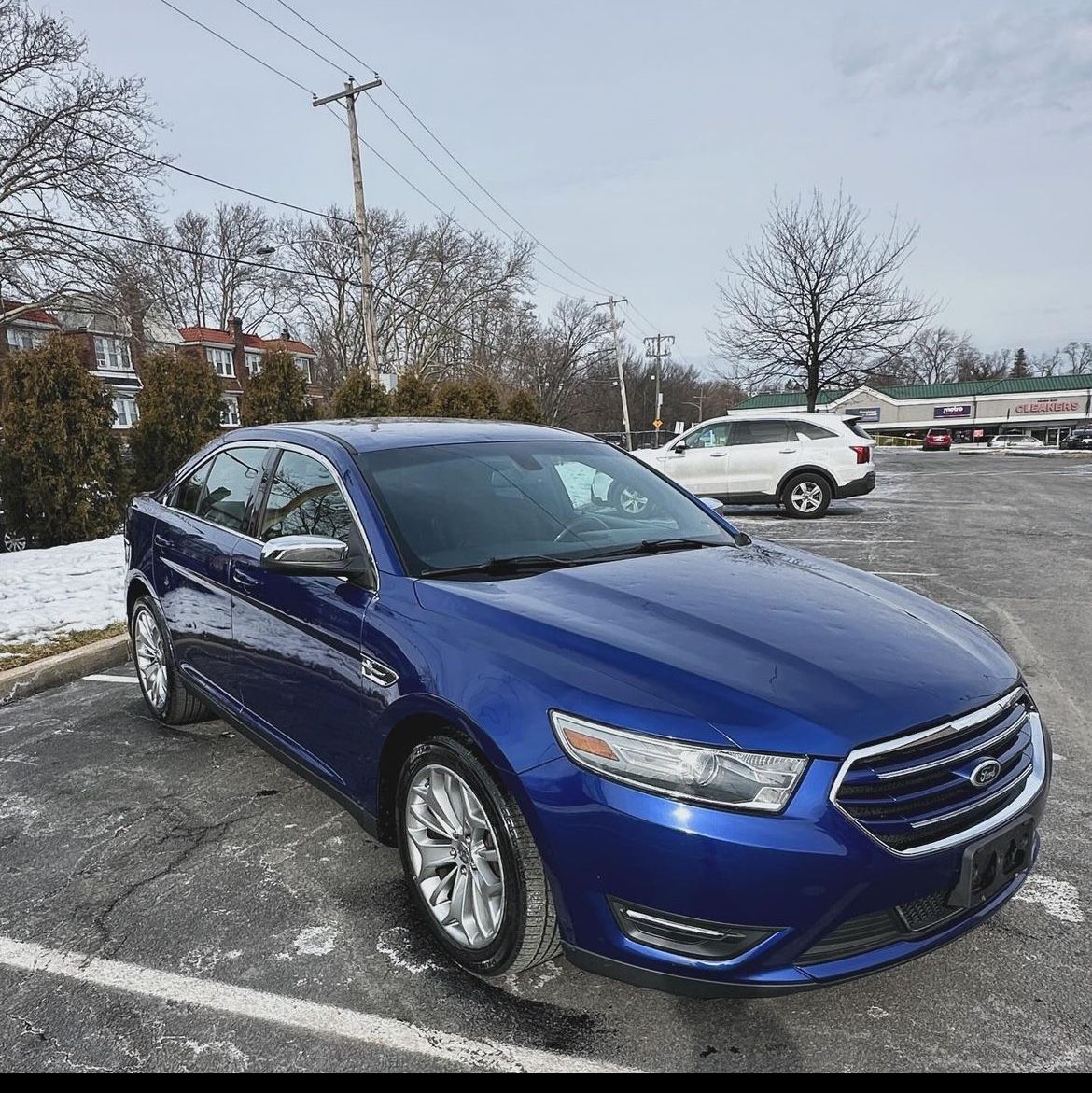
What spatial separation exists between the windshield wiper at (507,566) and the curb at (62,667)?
408 centimetres

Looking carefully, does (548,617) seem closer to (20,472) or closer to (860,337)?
(20,472)

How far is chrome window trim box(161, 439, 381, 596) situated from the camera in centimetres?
293

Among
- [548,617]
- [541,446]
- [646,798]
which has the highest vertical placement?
[541,446]

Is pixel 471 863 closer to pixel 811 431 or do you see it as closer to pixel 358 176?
pixel 811 431

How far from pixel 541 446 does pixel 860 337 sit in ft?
98.4

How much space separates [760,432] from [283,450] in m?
11.6

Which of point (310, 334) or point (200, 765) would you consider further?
point (310, 334)

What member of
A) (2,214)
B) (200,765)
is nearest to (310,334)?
(2,214)

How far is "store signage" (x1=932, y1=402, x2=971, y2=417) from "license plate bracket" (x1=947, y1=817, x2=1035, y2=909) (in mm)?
89642

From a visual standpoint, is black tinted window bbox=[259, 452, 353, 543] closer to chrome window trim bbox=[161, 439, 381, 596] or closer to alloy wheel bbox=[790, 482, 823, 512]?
chrome window trim bbox=[161, 439, 381, 596]

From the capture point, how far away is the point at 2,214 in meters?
24.4

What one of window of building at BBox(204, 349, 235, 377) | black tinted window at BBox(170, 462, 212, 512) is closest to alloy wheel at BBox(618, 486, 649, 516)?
black tinted window at BBox(170, 462, 212, 512)

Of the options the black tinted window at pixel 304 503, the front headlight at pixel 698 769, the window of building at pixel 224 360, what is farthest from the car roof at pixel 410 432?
the window of building at pixel 224 360

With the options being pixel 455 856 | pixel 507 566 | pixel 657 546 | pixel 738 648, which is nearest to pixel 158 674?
pixel 507 566
